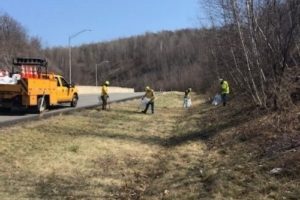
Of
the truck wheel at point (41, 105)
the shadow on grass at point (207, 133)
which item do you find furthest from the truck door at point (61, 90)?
the shadow on grass at point (207, 133)

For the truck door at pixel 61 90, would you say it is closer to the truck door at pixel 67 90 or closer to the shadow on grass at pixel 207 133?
the truck door at pixel 67 90

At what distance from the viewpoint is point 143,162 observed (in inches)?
615

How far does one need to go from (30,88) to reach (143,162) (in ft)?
42.9

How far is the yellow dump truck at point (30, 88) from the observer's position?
2714 centimetres

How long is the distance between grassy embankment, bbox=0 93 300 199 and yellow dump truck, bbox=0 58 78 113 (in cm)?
473

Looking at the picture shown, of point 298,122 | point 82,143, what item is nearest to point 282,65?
point 298,122

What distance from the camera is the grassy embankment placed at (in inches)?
439

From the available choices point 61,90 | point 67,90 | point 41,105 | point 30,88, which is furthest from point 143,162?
point 67,90

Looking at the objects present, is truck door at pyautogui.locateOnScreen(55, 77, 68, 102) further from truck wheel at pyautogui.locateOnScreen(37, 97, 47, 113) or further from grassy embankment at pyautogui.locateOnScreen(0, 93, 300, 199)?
grassy embankment at pyautogui.locateOnScreen(0, 93, 300, 199)

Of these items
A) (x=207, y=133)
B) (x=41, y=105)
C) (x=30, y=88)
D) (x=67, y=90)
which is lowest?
(x=207, y=133)

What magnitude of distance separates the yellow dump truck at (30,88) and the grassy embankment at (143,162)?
473cm

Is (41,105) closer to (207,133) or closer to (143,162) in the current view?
(207,133)

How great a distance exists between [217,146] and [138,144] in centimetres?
290

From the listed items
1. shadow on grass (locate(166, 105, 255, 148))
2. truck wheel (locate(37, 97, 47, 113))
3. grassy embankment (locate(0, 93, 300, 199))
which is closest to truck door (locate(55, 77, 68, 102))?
truck wheel (locate(37, 97, 47, 113))
